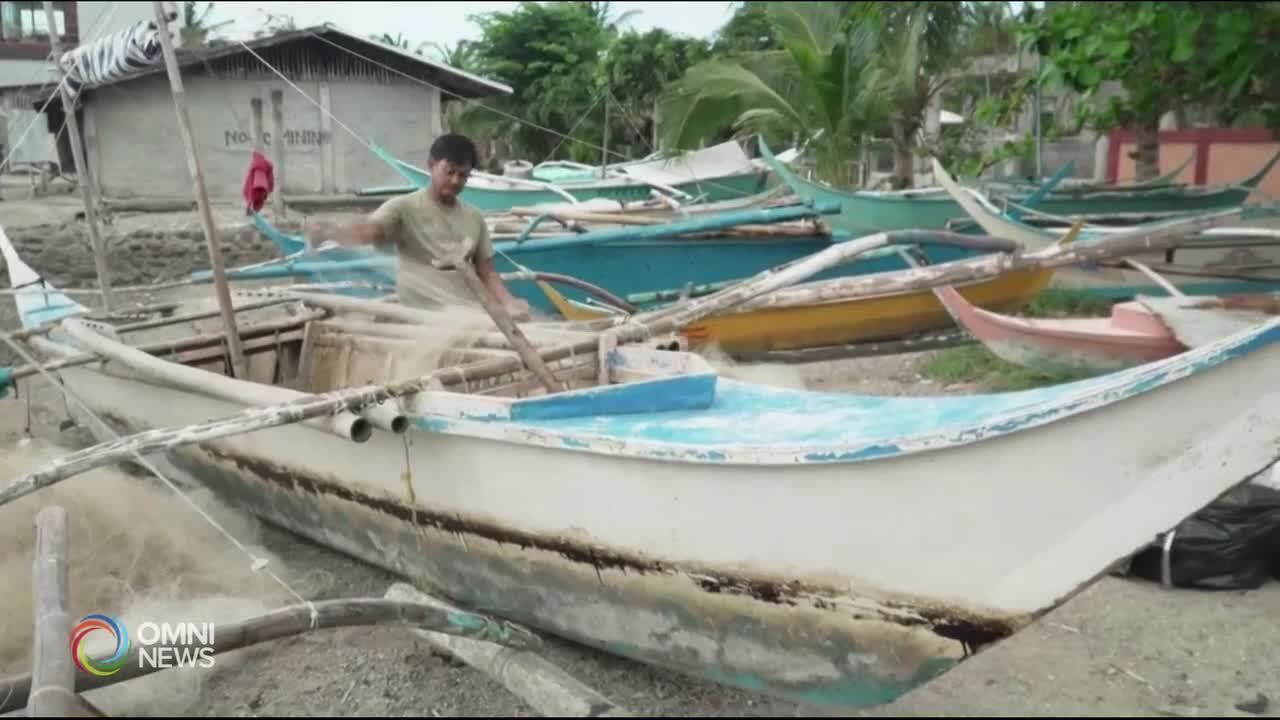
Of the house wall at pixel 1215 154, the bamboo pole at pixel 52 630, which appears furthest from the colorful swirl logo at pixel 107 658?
the house wall at pixel 1215 154

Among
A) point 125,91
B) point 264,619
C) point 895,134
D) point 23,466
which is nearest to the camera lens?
point 264,619

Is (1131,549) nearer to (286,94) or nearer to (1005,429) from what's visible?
(1005,429)

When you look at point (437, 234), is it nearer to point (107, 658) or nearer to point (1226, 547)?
point (107, 658)

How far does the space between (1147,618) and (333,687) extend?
2.79 metres

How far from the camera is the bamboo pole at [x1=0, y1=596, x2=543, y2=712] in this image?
8.38ft

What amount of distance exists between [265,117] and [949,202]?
10.6 m

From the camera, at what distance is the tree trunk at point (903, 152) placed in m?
12.7

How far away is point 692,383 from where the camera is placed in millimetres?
3459

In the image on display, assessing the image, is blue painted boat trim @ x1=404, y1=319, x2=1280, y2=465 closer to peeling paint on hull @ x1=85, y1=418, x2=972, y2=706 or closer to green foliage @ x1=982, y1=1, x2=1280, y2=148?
peeling paint on hull @ x1=85, y1=418, x2=972, y2=706

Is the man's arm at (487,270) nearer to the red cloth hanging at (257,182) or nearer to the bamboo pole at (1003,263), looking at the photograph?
the bamboo pole at (1003,263)

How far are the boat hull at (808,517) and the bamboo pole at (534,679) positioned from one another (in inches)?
12.4

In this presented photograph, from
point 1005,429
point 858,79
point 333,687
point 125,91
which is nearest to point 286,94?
point 125,91

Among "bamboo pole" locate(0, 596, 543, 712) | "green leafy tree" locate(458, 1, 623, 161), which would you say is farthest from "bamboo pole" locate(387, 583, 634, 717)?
"green leafy tree" locate(458, 1, 623, 161)

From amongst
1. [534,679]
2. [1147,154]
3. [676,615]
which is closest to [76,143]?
[534,679]
